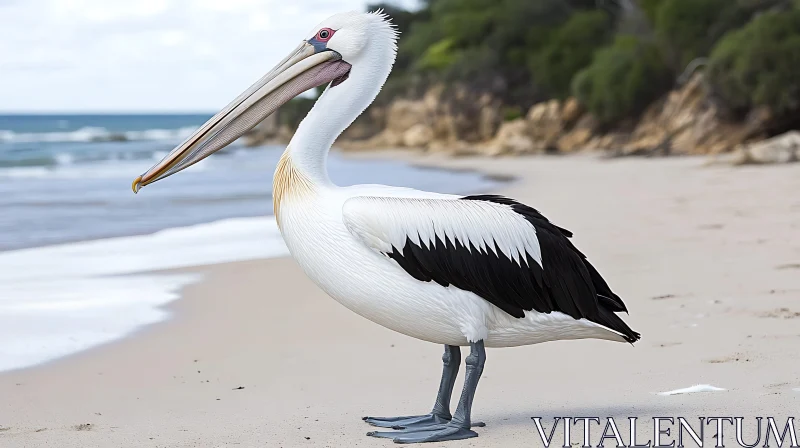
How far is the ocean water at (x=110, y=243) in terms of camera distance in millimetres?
6129

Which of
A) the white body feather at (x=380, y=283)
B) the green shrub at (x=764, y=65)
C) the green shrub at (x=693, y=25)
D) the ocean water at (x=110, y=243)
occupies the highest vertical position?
the green shrub at (x=693, y=25)

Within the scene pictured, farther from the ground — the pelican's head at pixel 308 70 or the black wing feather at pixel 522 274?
the pelican's head at pixel 308 70

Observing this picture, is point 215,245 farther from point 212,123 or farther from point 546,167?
point 546,167

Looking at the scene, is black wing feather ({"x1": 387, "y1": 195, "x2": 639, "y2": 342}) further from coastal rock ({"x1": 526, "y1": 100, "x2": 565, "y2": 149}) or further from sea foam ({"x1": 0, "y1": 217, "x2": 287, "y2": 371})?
coastal rock ({"x1": 526, "y1": 100, "x2": 565, "y2": 149})

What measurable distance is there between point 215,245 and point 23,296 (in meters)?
2.92

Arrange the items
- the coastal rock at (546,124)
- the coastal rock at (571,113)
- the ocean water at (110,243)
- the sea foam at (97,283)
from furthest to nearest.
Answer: the coastal rock at (571,113), the coastal rock at (546,124), the ocean water at (110,243), the sea foam at (97,283)

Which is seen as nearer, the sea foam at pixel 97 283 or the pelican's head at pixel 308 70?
the pelican's head at pixel 308 70

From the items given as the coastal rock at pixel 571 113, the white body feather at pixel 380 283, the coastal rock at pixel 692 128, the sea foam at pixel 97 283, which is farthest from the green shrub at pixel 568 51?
the white body feather at pixel 380 283

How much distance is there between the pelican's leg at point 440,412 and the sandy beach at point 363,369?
0.44ft

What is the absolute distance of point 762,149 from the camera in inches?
642

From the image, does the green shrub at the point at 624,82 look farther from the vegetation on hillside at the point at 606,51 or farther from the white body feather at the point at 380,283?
the white body feather at the point at 380,283

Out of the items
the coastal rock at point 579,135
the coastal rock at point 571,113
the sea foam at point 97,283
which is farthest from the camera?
the coastal rock at point 571,113

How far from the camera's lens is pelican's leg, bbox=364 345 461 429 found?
12.5 ft

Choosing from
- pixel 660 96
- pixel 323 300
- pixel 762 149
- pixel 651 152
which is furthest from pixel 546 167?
pixel 323 300
